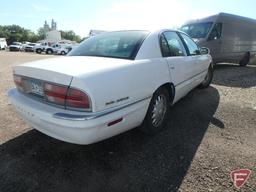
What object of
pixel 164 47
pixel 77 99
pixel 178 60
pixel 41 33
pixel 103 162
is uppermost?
pixel 41 33

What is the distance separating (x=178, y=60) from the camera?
3758mm

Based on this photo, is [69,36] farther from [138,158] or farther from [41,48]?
[138,158]

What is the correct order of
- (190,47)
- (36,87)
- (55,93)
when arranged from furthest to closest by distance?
(190,47) < (36,87) < (55,93)

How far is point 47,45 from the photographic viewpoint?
118 ft

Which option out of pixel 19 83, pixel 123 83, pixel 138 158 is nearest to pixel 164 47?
pixel 123 83

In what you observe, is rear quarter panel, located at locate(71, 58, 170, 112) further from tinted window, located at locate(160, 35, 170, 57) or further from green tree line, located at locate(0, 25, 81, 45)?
green tree line, located at locate(0, 25, 81, 45)

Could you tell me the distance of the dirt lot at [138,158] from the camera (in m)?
2.39

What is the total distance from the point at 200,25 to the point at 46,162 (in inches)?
341

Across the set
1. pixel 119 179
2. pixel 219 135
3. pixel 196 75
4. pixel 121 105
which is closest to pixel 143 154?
pixel 119 179

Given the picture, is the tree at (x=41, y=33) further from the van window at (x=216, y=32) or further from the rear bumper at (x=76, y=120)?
the rear bumper at (x=76, y=120)

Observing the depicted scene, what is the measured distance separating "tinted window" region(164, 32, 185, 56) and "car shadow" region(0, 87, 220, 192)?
1250mm

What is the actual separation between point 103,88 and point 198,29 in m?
8.33

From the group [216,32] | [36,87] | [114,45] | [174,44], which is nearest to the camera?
[36,87]

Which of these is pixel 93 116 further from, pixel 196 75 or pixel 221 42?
pixel 221 42
